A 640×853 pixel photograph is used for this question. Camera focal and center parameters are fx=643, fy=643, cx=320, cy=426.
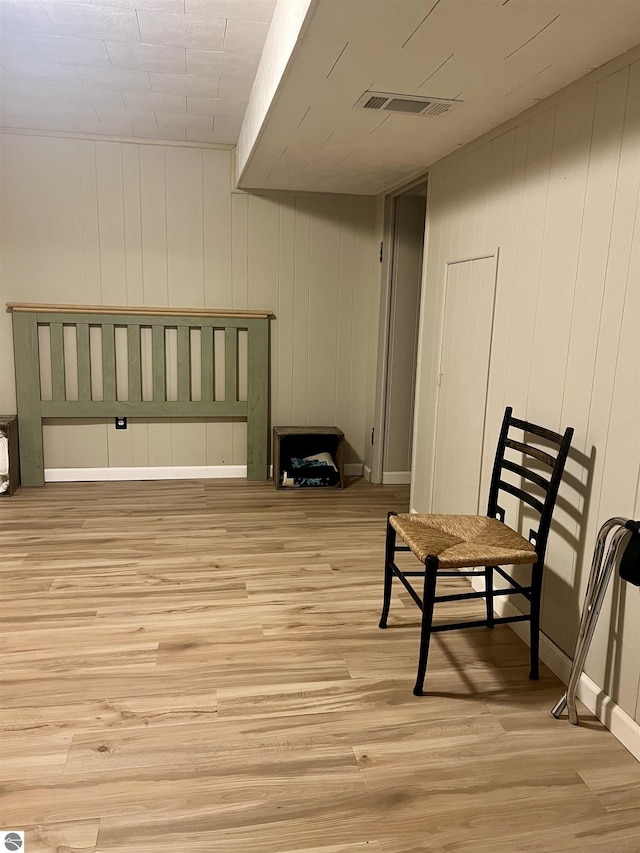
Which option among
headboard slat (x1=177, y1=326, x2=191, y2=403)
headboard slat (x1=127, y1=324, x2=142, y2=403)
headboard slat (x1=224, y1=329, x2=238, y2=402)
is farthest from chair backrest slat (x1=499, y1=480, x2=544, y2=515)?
headboard slat (x1=127, y1=324, x2=142, y2=403)

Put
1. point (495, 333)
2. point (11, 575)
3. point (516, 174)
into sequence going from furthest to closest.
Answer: point (11, 575), point (495, 333), point (516, 174)

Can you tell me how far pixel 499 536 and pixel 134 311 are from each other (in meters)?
3.16

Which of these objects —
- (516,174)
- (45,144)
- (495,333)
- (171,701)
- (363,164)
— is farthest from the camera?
(45,144)

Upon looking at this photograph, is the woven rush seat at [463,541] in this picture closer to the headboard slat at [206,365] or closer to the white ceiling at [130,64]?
the white ceiling at [130,64]

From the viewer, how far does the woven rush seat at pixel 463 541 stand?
7.22 ft

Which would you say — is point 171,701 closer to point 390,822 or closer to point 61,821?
point 61,821

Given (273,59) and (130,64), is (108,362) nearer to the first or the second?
(130,64)

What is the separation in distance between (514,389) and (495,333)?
1.01 feet

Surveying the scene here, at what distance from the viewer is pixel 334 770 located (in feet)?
6.22

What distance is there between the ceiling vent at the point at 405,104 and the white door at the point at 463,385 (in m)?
0.69

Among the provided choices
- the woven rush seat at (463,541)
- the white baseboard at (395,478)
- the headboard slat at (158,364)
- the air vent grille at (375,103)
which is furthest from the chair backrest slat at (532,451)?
the headboard slat at (158,364)

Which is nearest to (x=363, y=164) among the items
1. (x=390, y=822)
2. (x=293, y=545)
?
(x=293, y=545)

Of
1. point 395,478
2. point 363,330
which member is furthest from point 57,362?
point 395,478

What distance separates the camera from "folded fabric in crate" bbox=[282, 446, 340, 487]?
469 centimetres
